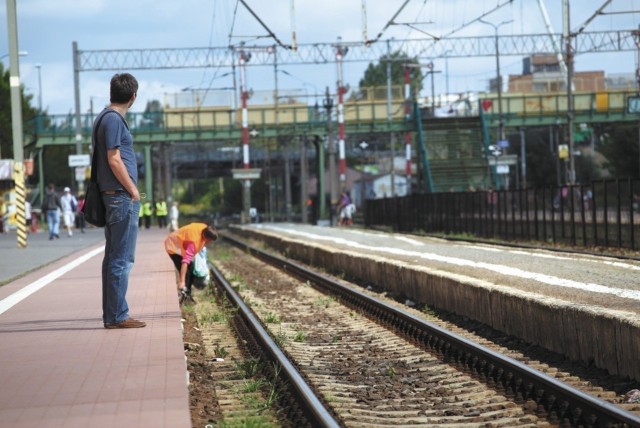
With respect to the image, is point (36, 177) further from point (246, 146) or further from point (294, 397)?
point (294, 397)

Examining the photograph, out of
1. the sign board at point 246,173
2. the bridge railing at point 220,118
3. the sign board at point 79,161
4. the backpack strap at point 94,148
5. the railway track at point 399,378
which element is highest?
the bridge railing at point 220,118

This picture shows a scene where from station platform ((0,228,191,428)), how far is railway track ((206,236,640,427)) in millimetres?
914

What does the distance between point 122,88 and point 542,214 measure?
82.1 ft

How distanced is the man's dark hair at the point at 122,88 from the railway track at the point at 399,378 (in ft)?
8.47

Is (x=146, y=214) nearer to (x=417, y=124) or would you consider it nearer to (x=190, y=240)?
(x=417, y=124)

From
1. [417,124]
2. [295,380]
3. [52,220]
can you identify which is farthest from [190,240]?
[417,124]

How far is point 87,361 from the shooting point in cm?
Result: 925

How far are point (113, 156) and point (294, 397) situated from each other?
9.61ft

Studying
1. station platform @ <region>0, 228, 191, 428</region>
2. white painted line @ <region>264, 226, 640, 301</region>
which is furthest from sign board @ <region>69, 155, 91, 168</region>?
station platform @ <region>0, 228, 191, 428</region>

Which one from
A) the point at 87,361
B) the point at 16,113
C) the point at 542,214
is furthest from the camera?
the point at 542,214

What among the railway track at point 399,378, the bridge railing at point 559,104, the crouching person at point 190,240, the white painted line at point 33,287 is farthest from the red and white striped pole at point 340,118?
the crouching person at point 190,240

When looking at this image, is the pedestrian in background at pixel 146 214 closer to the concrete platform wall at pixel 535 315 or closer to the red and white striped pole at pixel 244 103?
the red and white striped pole at pixel 244 103

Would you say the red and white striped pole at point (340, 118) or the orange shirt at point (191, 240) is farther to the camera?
the red and white striped pole at point (340, 118)

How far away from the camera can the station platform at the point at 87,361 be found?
6996mm
